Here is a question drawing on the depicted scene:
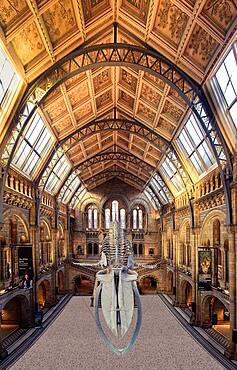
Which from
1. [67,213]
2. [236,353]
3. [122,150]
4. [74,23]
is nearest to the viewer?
[74,23]

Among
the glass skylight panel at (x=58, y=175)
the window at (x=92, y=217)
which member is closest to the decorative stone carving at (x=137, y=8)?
the glass skylight panel at (x=58, y=175)

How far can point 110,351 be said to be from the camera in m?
17.9

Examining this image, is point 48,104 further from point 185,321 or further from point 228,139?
→ point 185,321

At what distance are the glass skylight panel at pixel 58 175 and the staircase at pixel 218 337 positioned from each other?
628 inches

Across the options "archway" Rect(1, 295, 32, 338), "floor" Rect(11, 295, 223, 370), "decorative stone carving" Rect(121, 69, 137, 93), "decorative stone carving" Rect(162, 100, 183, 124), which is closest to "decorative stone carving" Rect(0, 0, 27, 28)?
"decorative stone carving" Rect(121, 69, 137, 93)

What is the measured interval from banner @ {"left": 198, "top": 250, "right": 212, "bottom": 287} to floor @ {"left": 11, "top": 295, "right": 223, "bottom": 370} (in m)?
3.35

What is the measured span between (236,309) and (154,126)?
12.5 m

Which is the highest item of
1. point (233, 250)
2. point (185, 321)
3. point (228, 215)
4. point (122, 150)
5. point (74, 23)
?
point (74, 23)

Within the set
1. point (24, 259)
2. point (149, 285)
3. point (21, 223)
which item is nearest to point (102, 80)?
point (21, 223)

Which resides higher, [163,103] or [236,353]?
[163,103]

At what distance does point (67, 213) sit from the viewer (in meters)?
39.4

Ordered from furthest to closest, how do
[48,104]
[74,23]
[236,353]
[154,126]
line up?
[154,126] < [48,104] < [236,353] < [74,23]

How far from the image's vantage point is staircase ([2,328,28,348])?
61.9ft

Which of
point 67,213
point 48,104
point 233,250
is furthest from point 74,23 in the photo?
point 67,213
